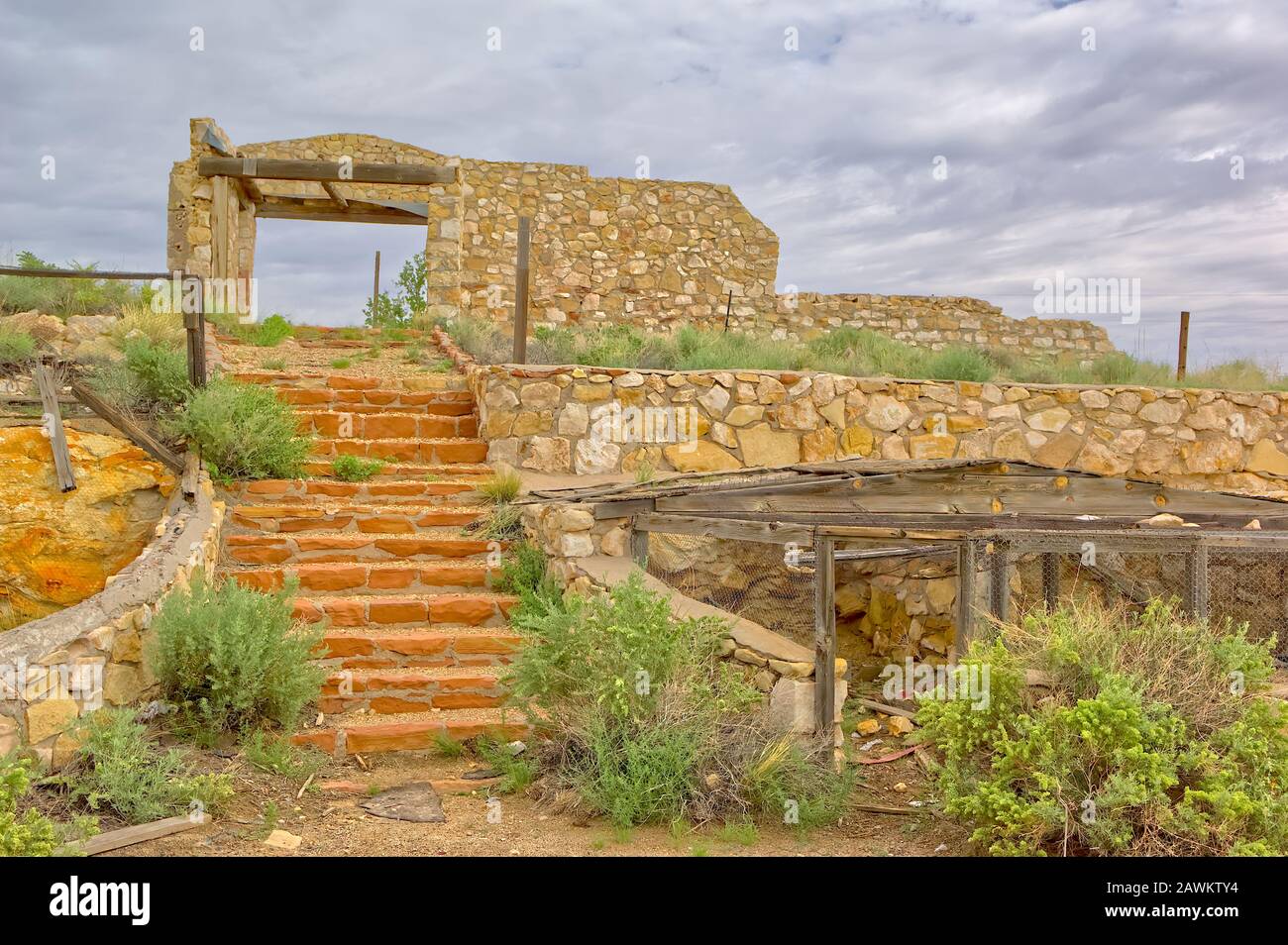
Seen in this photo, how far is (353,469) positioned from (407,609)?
7.46 ft

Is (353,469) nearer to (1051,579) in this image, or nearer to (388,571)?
(388,571)

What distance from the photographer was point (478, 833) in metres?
4.66

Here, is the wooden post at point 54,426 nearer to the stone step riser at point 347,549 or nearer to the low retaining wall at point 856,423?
the stone step riser at point 347,549

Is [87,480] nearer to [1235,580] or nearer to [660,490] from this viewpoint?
[660,490]

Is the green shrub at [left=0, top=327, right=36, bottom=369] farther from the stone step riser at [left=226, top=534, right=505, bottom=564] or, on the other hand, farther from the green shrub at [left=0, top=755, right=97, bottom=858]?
the green shrub at [left=0, top=755, right=97, bottom=858]

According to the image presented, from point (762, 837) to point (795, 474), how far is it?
340 centimetres

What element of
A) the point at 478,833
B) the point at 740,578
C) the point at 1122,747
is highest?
the point at 740,578

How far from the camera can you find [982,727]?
14.7ft

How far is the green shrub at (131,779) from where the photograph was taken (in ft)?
14.6

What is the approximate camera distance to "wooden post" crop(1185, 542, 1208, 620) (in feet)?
19.5

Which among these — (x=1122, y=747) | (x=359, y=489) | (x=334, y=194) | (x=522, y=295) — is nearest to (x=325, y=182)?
(x=334, y=194)

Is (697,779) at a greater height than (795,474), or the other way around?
(795,474)

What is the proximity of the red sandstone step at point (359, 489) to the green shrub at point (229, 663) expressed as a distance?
9.01 ft
